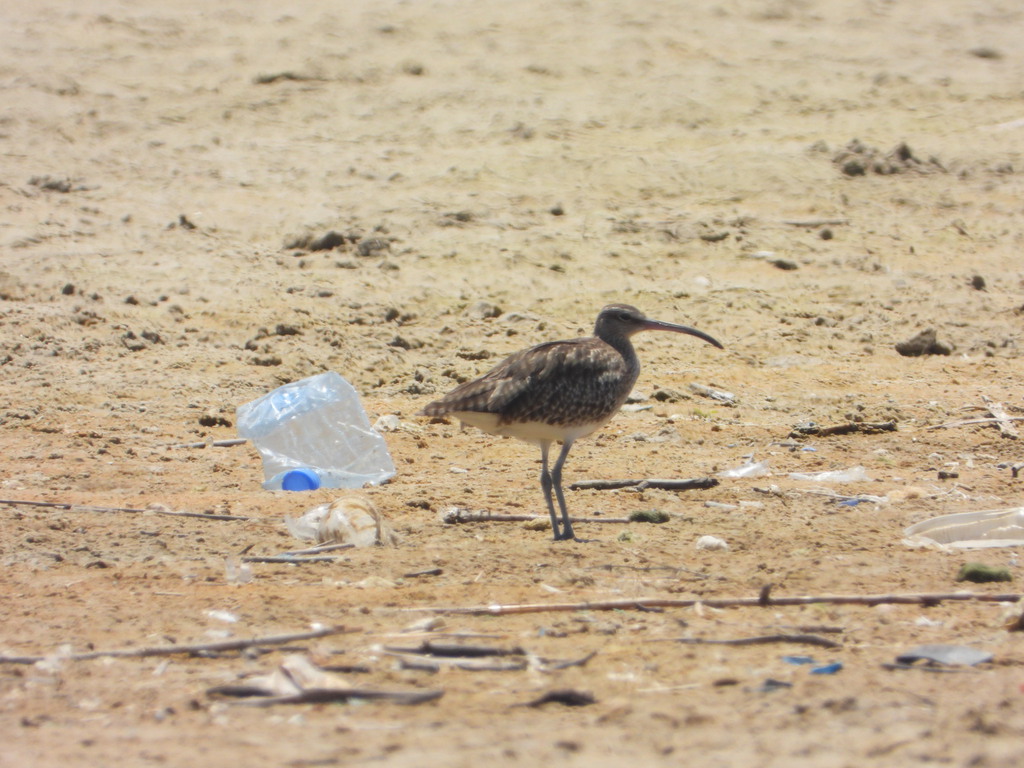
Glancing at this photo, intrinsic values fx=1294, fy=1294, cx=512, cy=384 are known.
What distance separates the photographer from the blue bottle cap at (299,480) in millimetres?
8102

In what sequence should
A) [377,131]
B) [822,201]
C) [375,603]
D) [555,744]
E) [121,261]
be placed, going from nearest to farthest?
[555,744], [375,603], [121,261], [822,201], [377,131]

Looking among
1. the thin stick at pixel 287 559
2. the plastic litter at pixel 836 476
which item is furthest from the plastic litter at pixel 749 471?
the thin stick at pixel 287 559

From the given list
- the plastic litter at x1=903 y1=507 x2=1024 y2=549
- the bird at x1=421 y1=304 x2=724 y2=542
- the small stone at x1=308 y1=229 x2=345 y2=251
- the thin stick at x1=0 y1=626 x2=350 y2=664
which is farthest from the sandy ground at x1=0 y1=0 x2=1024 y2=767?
the bird at x1=421 y1=304 x2=724 y2=542

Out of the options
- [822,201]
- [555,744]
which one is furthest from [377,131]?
[555,744]

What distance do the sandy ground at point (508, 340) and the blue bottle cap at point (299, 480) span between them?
0.27 meters

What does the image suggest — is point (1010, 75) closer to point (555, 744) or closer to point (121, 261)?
point (121, 261)

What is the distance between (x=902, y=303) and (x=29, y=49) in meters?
11.1

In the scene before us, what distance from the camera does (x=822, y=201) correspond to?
14.3m

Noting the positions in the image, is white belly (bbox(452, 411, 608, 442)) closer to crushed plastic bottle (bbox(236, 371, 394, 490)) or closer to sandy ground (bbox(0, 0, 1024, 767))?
sandy ground (bbox(0, 0, 1024, 767))

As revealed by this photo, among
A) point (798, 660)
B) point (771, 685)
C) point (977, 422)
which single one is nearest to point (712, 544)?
point (798, 660)

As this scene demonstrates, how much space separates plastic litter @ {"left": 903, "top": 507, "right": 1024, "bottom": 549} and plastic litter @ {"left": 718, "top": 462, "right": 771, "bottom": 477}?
1.56 m

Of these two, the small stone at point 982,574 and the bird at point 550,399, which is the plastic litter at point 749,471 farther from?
the small stone at point 982,574

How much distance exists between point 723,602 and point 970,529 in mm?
1978

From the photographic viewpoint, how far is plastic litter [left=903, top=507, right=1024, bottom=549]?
6.81 meters
